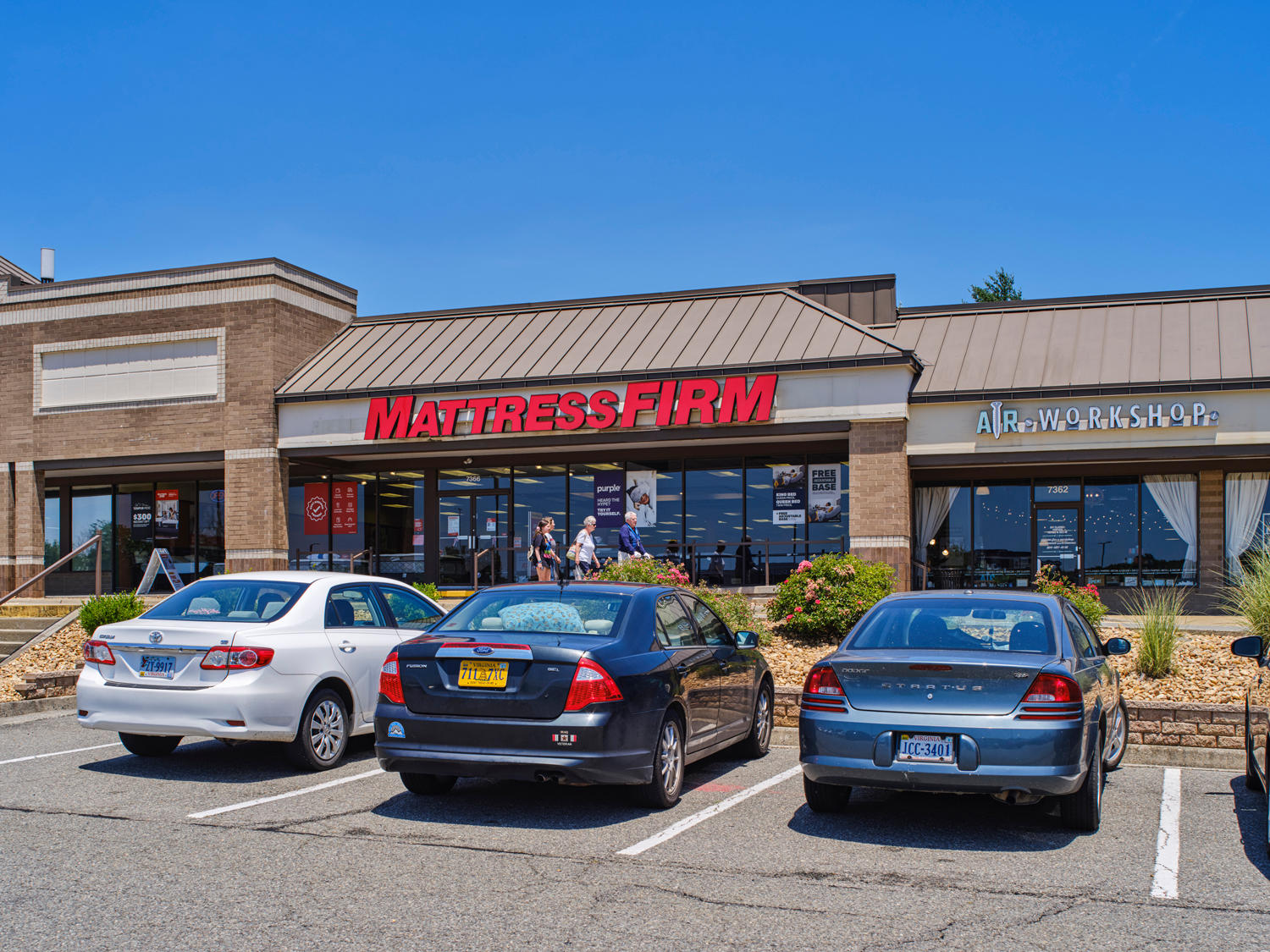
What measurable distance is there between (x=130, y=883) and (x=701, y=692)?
395 centimetres

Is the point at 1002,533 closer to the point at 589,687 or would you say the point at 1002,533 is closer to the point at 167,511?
the point at 589,687

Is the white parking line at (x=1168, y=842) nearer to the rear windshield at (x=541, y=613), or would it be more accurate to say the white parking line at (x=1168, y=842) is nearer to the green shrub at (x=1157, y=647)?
the green shrub at (x=1157, y=647)

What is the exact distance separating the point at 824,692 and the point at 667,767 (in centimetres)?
123

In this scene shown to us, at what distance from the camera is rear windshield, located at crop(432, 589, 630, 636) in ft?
25.6

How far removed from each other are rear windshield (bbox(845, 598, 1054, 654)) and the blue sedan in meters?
0.01

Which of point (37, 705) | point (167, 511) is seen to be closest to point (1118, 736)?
point (37, 705)

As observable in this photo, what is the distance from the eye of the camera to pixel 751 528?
23.6 metres

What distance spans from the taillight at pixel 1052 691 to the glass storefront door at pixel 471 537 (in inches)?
745

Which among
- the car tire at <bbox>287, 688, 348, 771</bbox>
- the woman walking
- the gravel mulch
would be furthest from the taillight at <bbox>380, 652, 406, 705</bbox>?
the woman walking

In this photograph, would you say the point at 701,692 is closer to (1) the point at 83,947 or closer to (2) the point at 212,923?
(2) the point at 212,923

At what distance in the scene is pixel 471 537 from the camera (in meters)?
25.8

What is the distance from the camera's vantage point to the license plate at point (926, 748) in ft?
21.9

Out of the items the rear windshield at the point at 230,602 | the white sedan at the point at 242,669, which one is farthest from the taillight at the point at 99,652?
the rear windshield at the point at 230,602

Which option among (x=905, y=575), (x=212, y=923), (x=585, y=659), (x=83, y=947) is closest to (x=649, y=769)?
(x=585, y=659)
